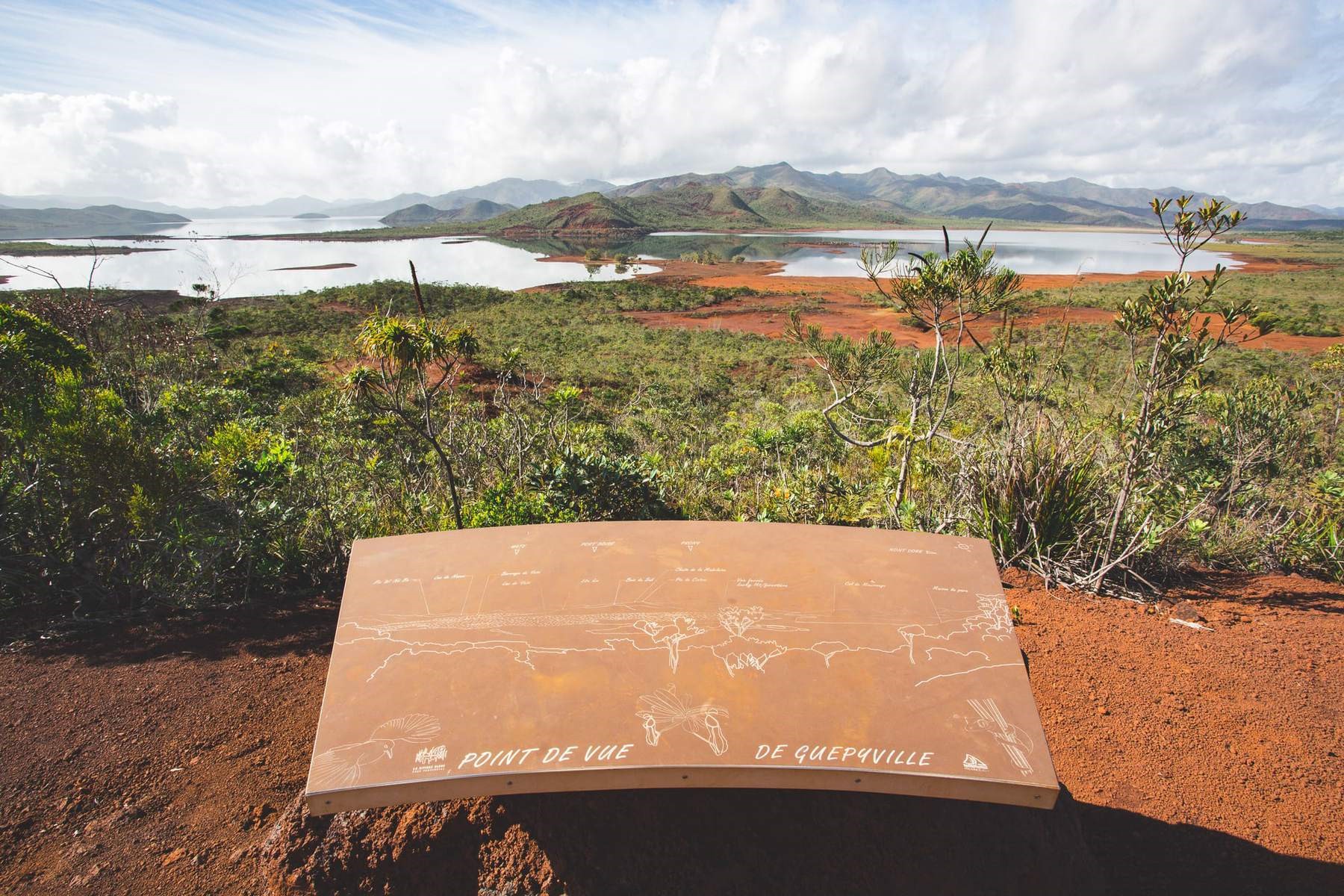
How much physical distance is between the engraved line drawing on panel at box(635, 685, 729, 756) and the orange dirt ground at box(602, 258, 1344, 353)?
58.3 feet

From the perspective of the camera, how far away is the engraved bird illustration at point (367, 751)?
5.80 feet

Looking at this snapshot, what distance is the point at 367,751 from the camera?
72.5 inches

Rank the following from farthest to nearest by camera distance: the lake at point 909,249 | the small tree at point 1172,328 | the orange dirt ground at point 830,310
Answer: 1. the lake at point 909,249
2. the orange dirt ground at point 830,310
3. the small tree at point 1172,328

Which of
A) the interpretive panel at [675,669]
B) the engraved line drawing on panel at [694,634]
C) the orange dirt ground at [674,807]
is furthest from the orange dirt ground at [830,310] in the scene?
the engraved line drawing on panel at [694,634]

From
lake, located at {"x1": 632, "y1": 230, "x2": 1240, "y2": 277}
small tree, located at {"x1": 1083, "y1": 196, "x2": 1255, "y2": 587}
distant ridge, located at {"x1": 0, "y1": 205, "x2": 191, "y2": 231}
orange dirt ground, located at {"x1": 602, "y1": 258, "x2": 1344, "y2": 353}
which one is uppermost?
distant ridge, located at {"x1": 0, "y1": 205, "x2": 191, "y2": 231}

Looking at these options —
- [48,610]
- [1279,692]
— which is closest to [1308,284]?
[1279,692]

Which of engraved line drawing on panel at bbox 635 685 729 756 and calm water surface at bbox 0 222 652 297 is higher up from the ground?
calm water surface at bbox 0 222 652 297

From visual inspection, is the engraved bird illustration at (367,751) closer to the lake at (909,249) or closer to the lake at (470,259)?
the lake at (470,259)

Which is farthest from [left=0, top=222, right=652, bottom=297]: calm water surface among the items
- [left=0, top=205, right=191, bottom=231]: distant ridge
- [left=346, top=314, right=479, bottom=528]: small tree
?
[left=0, top=205, right=191, bottom=231]: distant ridge

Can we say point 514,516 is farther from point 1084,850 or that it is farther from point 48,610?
point 1084,850

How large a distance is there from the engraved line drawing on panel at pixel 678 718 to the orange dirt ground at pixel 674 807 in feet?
2.14

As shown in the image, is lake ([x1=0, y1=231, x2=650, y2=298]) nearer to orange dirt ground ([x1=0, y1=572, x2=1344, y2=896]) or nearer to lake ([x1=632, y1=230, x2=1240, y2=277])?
lake ([x1=632, y1=230, x2=1240, y2=277])

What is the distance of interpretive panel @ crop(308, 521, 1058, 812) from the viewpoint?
1.77m

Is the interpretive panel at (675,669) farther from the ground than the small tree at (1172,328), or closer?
closer
